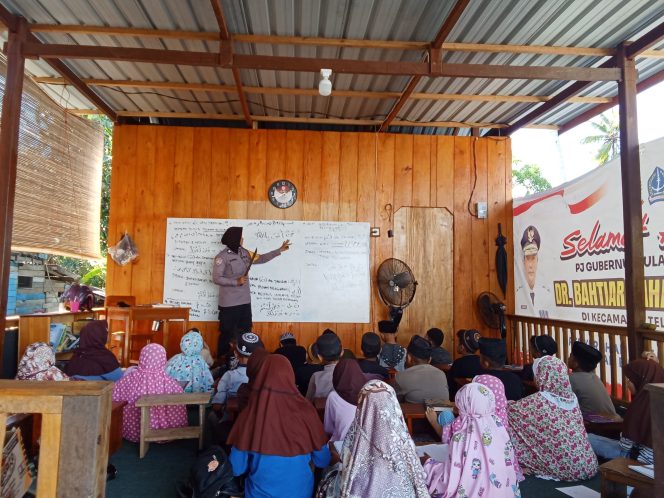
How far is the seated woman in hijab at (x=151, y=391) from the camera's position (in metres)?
3.56

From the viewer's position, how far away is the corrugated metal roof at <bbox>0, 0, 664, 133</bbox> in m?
3.93

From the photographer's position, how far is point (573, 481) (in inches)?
120

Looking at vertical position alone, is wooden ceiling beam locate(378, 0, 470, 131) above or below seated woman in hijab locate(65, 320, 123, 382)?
above

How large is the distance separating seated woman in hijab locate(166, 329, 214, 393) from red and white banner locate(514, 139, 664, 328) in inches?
157

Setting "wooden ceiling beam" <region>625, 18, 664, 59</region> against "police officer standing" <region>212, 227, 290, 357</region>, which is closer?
"wooden ceiling beam" <region>625, 18, 664, 59</region>

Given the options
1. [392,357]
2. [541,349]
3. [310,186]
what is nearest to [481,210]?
[310,186]

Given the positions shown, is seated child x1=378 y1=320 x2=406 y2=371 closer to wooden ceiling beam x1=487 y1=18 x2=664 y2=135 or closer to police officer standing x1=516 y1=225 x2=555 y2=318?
police officer standing x1=516 y1=225 x2=555 y2=318

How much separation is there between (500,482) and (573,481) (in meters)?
1.07

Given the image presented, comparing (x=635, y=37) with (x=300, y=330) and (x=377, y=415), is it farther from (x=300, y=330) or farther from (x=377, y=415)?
(x=300, y=330)

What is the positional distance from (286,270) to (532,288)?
3.19 m

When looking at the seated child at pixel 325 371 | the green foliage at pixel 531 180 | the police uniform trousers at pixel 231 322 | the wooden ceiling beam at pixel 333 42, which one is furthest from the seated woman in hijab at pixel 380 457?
the green foliage at pixel 531 180

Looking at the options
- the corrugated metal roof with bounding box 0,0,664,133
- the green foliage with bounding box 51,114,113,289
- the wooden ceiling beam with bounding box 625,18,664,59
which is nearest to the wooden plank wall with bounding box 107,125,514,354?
the corrugated metal roof with bounding box 0,0,664,133

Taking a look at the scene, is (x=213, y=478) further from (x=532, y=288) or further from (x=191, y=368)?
(x=532, y=288)

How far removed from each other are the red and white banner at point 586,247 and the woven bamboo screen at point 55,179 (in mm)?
5621
